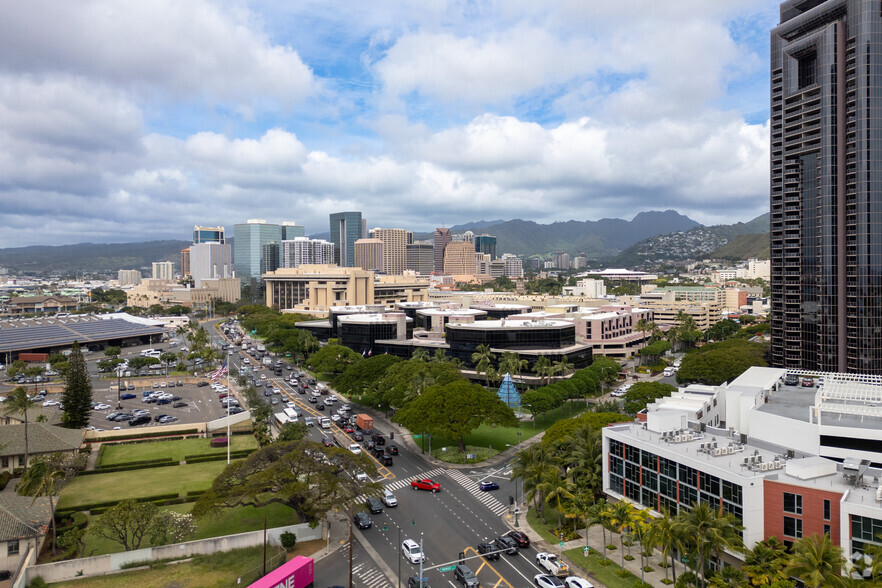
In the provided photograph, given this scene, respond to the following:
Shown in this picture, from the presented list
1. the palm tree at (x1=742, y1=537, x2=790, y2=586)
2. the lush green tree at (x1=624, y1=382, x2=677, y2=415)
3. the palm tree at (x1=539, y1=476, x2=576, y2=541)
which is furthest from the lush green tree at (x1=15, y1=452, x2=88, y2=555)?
Answer: the lush green tree at (x1=624, y1=382, x2=677, y2=415)

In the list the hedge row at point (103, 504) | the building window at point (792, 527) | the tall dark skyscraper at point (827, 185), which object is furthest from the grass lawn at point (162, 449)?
the tall dark skyscraper at point (827, 185)

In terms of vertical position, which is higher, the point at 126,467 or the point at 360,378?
the point at 360,378

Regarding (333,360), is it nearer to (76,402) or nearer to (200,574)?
(76,402)

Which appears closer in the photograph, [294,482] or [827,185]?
[294,482]

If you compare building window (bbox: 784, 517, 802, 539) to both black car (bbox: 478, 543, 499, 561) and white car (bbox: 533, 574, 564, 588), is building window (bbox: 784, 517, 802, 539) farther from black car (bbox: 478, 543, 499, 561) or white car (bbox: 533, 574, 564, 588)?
black car (bbox: 478, 543, 499, 561)

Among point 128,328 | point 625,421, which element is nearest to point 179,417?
point 625,421

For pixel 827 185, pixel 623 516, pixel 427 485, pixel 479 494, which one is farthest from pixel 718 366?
pixel 623 516

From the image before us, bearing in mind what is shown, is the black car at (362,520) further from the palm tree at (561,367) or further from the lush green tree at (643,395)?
the palm tree at (561,367)

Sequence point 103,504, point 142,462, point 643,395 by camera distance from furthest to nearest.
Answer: point 643,395 → point 142,462 → point 103,504
